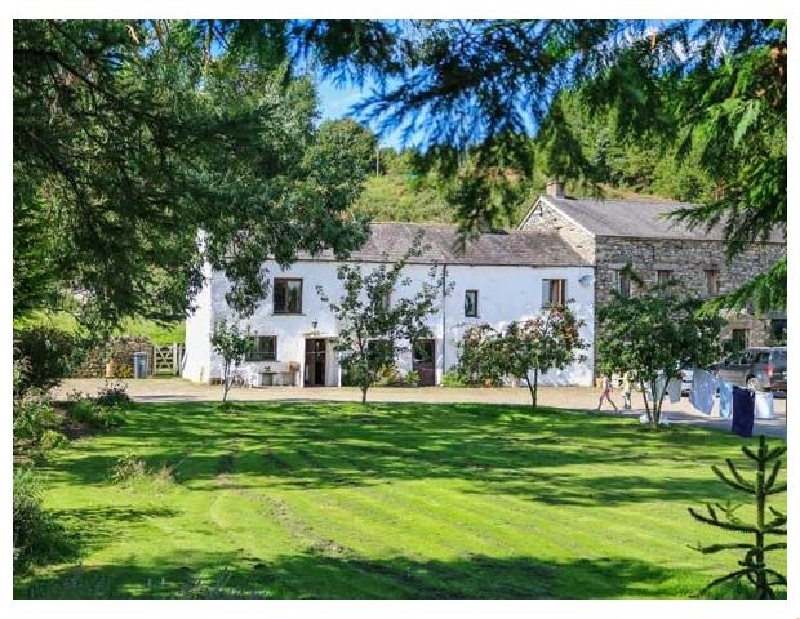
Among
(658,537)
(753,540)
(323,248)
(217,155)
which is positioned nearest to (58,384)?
(323,248)

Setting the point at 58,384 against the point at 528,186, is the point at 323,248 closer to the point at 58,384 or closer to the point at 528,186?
the point at 58,384

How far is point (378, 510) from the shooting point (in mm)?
5340

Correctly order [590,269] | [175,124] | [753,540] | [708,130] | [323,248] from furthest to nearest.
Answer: [590,269] → [323,248] → [753,540] → [175,124] → [708,130]

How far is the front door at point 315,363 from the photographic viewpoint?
10.2 m

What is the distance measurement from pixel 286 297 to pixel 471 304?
8.09ft

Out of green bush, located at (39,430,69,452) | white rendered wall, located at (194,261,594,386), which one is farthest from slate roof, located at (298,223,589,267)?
green bush, located at (39,430,69,452)

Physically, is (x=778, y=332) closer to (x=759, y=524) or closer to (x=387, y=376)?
(x=759, y=524)

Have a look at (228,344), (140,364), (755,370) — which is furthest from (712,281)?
(140,364)

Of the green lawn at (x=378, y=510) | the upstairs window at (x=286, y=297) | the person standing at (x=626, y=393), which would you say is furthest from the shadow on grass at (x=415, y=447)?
the upstairs window at (x=286, y=297)

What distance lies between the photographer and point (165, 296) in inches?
302

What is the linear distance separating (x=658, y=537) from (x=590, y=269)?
5.28 meters

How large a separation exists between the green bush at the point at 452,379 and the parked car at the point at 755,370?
2.79 m

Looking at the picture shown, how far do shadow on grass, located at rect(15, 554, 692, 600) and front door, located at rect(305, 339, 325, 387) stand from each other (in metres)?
Answer: 5.73

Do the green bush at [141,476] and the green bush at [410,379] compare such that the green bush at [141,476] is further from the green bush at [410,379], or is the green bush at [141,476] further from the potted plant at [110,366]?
the green bush at [410,379]
